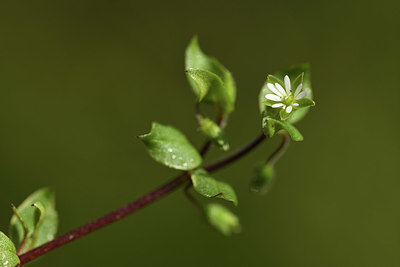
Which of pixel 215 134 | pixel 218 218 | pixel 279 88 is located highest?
pixel 279 88

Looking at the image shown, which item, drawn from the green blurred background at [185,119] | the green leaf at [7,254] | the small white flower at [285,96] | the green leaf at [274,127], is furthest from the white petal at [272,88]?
the green blurred background at [185,119]

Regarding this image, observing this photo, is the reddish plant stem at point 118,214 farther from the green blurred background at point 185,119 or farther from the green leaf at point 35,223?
the green blurred background at point 185,119

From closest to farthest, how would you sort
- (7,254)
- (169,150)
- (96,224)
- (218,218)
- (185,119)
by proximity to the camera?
(7,254), (96,224), (169,150), (218,218), (185,119)

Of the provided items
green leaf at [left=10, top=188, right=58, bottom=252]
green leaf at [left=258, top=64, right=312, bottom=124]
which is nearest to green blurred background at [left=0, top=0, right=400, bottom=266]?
green leaf at [left=10, top=188, right=58, bottom=252]

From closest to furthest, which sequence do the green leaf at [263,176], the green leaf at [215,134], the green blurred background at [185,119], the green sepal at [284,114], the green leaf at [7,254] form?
the green leaf at [7,254], the green sepal at [284,114], the green leaf at [215,134], the green leaf at [263,176], the green blurred background at [185,119]

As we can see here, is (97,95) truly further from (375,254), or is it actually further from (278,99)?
(278,99)

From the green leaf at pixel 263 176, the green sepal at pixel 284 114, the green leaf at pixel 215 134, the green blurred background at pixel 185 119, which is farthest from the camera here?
the green blurred background at pixel 185 119

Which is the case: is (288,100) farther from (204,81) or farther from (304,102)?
(204,81)

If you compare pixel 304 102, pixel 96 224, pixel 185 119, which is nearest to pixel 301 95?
pixel 304 102

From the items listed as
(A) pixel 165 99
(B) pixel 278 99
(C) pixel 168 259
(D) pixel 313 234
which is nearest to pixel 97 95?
(A) pixel 165 99
